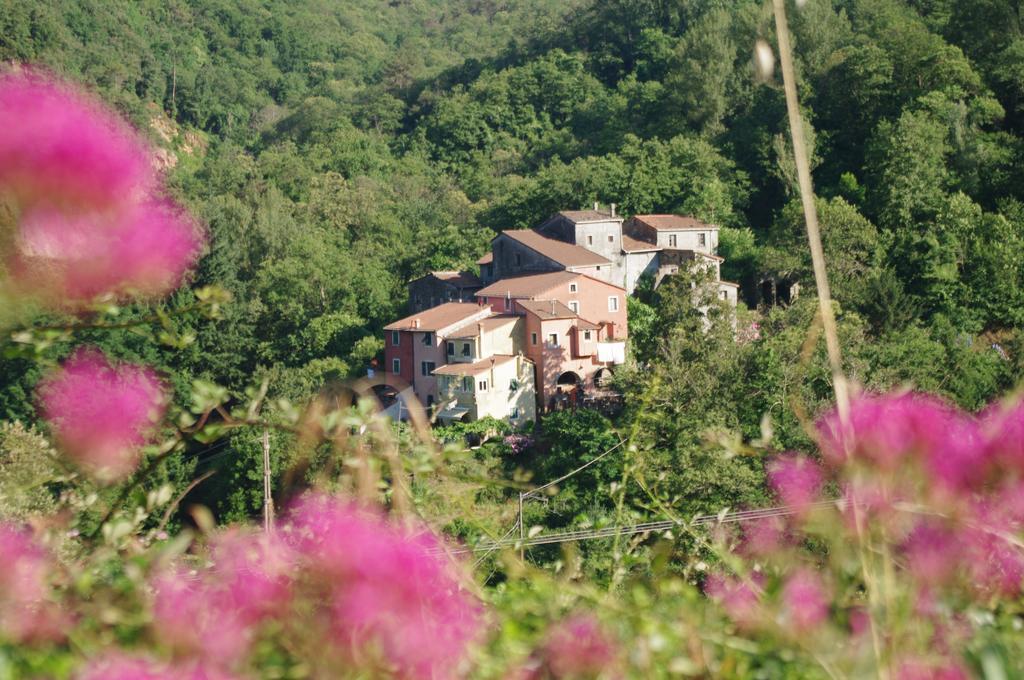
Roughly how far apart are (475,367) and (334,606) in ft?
65.3

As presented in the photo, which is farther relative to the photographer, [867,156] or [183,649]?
[867,156]

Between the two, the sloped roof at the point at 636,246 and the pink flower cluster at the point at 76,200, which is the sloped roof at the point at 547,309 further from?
the pink flower cluster at the point at 76,200

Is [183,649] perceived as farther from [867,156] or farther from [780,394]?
[867,156]

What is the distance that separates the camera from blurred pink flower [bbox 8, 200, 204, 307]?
1.41m

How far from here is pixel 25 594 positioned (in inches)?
54.7

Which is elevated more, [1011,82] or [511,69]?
[511,69]

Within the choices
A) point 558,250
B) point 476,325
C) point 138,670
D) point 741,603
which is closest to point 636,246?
point 558,250

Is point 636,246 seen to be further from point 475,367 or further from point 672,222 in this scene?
point 475,367

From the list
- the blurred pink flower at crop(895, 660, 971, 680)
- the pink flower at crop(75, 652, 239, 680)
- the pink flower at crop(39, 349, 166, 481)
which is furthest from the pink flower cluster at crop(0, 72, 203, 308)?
the blurred pink flower at crop(895, 660, 971, 680)

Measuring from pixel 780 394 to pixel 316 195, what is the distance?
24792 mm

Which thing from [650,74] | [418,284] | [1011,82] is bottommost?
[418,284]

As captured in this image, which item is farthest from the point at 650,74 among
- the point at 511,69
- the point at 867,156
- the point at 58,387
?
the point at 58,387

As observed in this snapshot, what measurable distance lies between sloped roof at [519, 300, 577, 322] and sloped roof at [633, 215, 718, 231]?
15.9 ft

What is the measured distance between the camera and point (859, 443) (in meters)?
1.49
